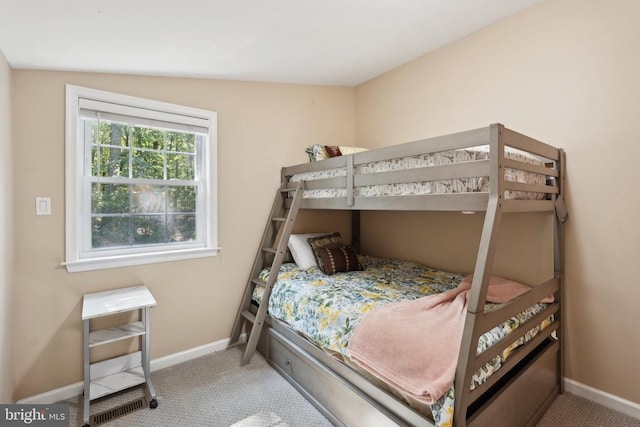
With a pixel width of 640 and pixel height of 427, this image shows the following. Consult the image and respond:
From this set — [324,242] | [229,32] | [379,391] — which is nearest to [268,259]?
[324,242]

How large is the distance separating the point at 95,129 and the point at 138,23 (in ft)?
3.24

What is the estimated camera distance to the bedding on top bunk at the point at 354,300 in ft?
4.66

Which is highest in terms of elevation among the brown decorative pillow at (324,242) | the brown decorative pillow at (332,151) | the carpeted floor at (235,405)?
the brown decorative pillow at (332,151)

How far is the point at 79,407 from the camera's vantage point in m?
1.96

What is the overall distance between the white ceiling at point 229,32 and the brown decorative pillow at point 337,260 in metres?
1.60

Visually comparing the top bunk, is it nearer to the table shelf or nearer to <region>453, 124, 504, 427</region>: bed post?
<region>453, 124, 504, 427</region>: bed post

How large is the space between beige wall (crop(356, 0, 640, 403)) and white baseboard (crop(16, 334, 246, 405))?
2618mm

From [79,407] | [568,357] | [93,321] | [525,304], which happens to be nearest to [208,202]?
[93,321]

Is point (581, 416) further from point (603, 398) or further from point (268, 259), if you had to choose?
point (268, 259)

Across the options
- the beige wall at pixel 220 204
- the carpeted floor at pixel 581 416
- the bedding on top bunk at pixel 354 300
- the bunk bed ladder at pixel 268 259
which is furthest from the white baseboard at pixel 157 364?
the carpeted floor at pixel 581 416

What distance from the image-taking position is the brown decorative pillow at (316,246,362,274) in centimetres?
262

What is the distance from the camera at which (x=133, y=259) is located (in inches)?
89.8

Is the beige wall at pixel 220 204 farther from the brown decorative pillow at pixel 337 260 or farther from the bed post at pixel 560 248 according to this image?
the bed post at pixel 560 248

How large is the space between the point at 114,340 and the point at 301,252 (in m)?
1.51
